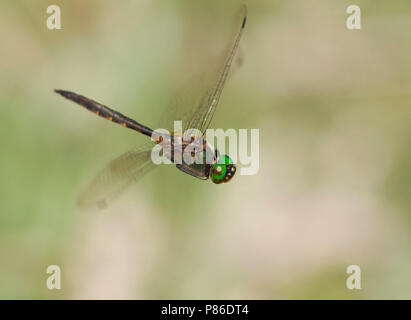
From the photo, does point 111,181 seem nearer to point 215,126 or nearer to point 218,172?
point 218,172

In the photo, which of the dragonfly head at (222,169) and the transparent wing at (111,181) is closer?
the transparent wing at (111,181)

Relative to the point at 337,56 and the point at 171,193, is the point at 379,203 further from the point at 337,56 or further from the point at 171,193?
the point at 171,193

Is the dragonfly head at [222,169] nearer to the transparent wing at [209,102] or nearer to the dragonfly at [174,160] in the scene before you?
the dragonfly at [174,160]

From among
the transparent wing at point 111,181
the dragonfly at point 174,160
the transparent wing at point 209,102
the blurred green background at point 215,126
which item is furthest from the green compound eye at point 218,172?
the blurred green background at point 215,126

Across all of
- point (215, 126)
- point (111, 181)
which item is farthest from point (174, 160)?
point (215, 126)

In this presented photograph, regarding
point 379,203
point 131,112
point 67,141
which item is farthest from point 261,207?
point 67,141

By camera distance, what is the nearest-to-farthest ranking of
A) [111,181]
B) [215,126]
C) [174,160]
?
[111,181] → [174,160] → [215,126]

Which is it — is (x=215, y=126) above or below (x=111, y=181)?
above

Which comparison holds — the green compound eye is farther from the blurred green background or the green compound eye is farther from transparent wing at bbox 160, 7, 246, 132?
the blurred green background
